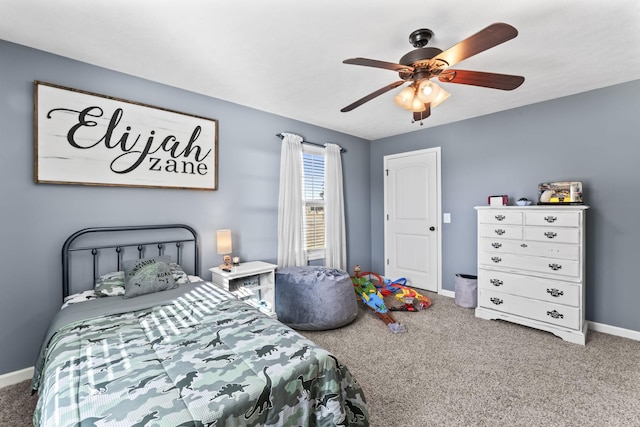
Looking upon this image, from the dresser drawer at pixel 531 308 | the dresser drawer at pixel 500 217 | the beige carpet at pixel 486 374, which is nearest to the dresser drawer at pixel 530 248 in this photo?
the dresser drawer at pixel 500 217

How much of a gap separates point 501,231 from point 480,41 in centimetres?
235

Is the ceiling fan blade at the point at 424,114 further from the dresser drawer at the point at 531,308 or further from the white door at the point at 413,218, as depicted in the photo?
the dresser drawer at the point at 531,308

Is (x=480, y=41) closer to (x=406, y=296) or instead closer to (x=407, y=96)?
(x=407, y=96)

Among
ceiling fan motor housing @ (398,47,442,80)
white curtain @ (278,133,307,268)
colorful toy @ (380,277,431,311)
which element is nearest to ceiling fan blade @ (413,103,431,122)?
ceiling fan motor housing @ (398,47,442,80)

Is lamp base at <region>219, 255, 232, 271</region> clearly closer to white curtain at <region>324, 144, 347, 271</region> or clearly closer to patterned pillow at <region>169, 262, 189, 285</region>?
patterned pillow at <region>169, 262, 189, 285</region>

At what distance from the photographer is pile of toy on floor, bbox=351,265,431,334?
3.26 meters

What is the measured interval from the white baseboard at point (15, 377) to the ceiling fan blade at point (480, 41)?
3760mm

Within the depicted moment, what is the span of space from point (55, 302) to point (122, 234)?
2.27ft

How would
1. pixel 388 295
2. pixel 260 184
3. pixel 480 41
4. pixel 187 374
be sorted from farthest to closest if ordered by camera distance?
pixel 388 295
pixel 260 184
pixel 480 41
pixel 187 374

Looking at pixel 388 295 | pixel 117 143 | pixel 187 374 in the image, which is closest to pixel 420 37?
pixel 187 374

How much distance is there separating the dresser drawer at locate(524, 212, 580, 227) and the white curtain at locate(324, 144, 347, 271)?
2358mm

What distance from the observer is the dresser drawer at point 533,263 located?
9.19 feet

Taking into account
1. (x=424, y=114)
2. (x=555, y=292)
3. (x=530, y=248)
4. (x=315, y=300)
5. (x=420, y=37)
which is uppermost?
(x=420, y=37)

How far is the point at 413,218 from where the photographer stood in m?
4.57
